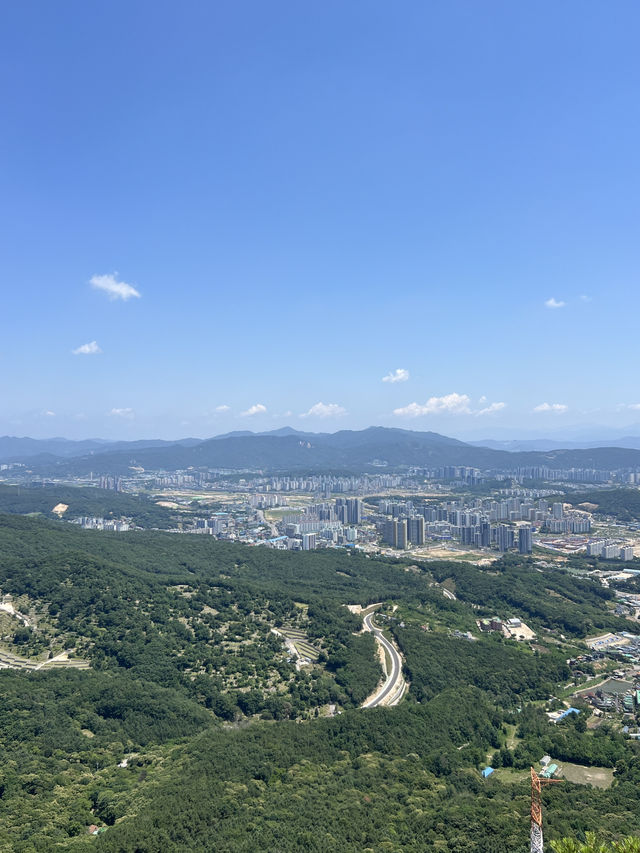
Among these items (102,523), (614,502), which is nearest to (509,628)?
(614,502)

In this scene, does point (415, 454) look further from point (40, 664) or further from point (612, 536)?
point (40, 664)

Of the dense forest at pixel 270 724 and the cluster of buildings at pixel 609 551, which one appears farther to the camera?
the cluster of buildings at pixel 609 551

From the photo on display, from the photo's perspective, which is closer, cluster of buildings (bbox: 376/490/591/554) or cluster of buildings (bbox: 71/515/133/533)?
cluster of buildings (bbox: 376/490/591/554)

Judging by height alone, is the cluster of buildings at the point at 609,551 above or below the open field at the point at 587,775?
below

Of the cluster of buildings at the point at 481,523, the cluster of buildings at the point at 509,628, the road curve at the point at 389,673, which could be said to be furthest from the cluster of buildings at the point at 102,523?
the cluster of buildings at the point at 509,628

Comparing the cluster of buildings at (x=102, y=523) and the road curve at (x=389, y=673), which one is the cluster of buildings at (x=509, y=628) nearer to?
the road curve at (x=389, y=673)

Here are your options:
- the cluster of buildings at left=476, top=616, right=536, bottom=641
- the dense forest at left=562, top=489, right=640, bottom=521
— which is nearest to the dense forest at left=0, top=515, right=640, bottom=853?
the cluster of buildings at left=476, top=616, right=536, bottom=641

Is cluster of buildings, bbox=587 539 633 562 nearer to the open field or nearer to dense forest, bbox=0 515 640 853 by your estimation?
dense forest, bbox=0 515 640 853
